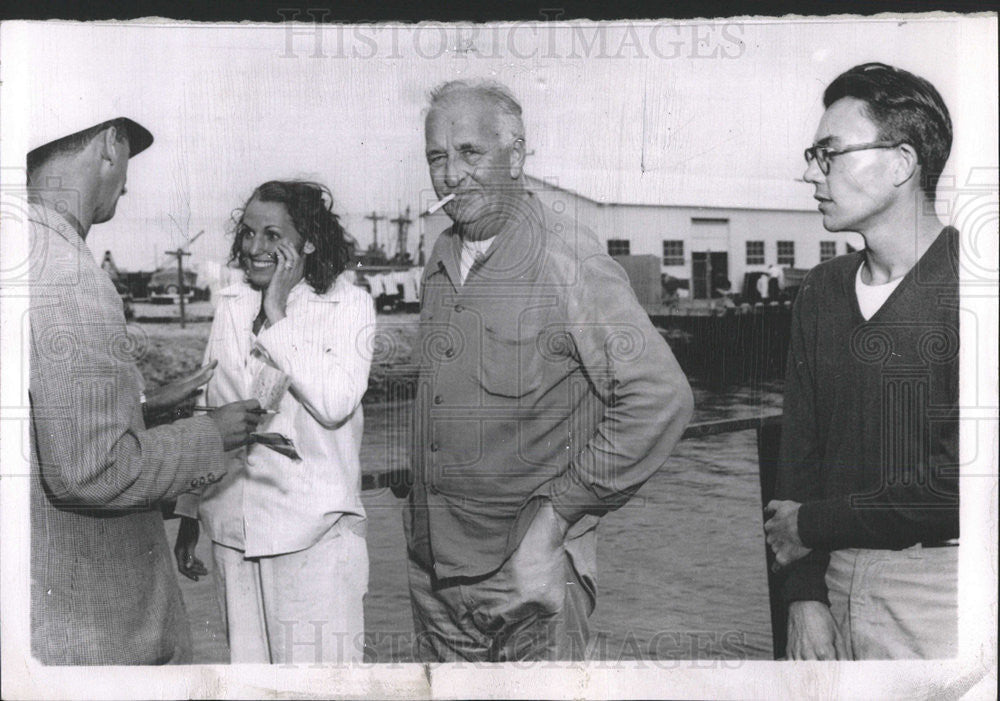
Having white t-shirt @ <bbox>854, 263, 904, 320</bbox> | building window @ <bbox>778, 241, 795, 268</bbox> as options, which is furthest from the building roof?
white t-shirt @ <bbox>854, 263, 904, 320</bbox>

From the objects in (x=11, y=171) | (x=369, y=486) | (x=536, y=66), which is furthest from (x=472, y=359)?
(x=11, y=171)

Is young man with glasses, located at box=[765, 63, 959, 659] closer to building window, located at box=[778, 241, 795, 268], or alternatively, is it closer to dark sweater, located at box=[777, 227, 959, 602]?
dark sweater, located at box=[777, 227, 959, 602]

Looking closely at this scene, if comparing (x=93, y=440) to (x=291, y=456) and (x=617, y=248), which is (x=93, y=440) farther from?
(x=617, y=248)

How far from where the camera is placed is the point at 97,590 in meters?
4.41

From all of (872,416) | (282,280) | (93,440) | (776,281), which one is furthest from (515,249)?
(93,440)

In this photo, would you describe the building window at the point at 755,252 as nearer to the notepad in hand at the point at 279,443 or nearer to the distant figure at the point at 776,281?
the distant figure at the point at 776,281

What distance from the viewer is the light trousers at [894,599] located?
451 centimetres

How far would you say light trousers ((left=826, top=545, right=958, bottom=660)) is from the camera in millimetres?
4508

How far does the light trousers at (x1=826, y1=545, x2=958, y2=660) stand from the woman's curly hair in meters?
2.09

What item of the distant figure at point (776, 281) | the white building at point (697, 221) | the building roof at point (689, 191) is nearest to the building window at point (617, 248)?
the white building at point (697, 221)

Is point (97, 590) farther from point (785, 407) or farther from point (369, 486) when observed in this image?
point (785, 407)

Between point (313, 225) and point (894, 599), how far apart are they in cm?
250

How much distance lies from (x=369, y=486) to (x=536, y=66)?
1.64m

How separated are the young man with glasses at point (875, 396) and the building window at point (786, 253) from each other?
4.2 inches
